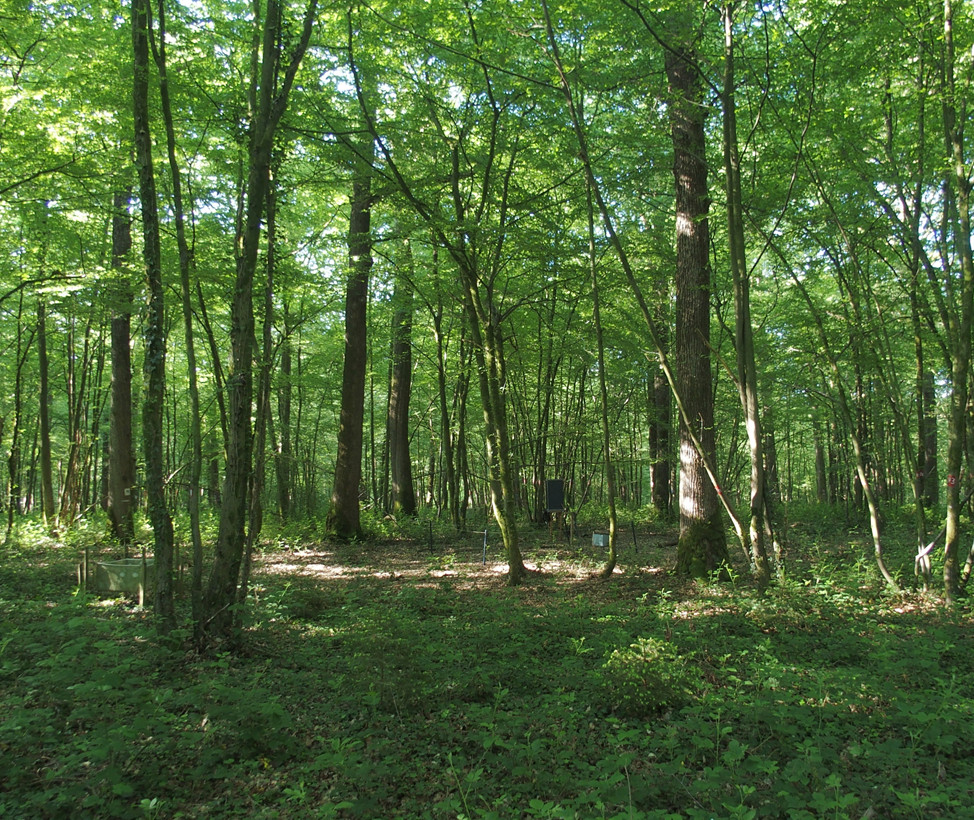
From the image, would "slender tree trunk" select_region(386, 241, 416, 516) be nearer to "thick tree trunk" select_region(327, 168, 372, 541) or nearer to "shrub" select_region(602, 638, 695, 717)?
"thick tree trunk" select_region(327, 168, 372, 541)

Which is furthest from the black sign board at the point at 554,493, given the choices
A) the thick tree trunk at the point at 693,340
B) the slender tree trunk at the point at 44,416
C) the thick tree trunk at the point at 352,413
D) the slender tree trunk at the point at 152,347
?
the slender tree trunk at the point at 44,416

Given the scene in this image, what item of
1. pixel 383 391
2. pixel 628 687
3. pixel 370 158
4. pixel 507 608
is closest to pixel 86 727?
pixel 628 687

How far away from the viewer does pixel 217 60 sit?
634 cm

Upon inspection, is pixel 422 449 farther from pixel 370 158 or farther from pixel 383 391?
pixel 370 158

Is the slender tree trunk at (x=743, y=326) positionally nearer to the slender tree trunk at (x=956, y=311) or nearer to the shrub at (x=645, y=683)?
the slender tree trunk at (x=956, y=311)

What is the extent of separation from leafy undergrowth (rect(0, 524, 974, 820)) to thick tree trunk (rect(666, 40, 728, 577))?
4.03 feet

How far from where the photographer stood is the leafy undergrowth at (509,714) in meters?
2.72

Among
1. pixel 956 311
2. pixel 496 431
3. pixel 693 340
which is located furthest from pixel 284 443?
pixel 956 311

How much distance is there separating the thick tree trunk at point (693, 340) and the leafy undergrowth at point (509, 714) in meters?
1.23

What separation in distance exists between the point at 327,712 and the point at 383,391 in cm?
2269

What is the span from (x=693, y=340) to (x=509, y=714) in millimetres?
5401

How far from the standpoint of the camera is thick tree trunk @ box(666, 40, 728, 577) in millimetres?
7188

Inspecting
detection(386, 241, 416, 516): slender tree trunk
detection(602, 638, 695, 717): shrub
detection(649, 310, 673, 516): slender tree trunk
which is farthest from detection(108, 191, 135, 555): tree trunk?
detection(649, 310, 673, 516): slender tree trunk

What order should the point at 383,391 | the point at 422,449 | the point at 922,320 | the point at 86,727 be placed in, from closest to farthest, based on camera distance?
the point at 86,727 < the point at 922,320 < the point at 383,391 < the point at 422,449
